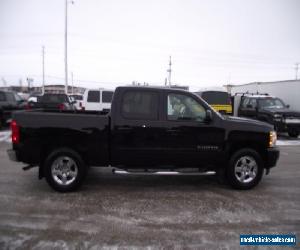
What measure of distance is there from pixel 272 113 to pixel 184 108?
9.19 metres

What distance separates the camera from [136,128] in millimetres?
5402

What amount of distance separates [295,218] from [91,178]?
13.4ft

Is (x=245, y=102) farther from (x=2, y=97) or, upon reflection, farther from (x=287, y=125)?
(x=2, y=97)

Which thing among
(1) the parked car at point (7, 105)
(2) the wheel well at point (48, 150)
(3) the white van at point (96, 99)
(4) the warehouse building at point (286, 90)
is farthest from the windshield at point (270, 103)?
(1) the parked car at point (7, 105)

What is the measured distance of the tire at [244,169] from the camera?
5.69 meters

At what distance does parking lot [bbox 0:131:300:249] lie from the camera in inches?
147

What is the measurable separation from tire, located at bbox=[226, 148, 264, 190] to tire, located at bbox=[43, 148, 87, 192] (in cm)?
286

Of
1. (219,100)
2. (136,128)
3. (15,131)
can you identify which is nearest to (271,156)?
(136,128)

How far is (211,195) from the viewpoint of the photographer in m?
5.51

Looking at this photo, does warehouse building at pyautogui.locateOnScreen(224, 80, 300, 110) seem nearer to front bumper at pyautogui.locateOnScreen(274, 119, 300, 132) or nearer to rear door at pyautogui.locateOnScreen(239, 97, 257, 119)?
rear door at pyautogui.locateOnScreen(239, 97, 257, 119)

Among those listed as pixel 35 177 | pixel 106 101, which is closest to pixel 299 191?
pixel 35 177

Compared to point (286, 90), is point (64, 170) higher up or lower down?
lower down

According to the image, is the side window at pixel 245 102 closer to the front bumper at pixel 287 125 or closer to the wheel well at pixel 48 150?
the front bumper at pixel 287 125

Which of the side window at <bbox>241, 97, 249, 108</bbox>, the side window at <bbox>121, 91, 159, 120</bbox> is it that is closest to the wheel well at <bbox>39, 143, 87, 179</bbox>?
the side window at <bbox>121, 91, 159, 120</bbox>
